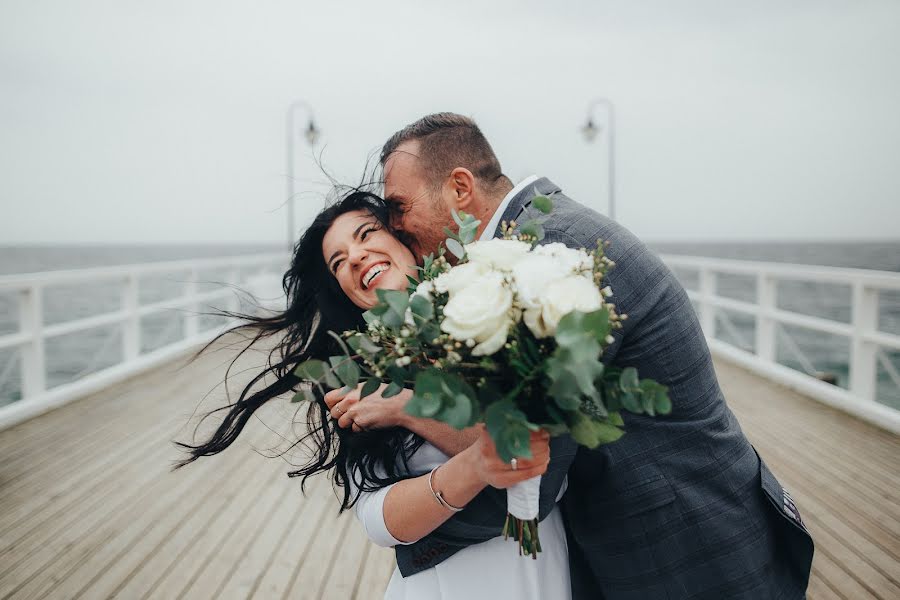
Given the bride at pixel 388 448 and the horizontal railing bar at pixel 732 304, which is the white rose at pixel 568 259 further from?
the horizontal railing bar at pixel 732 304

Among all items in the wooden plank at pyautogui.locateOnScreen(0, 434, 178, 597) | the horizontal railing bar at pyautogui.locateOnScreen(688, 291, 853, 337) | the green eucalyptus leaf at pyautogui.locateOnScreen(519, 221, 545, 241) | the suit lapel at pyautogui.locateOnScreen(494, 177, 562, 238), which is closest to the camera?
the green eucalyptus leaf at pyautogui.locateOnScreen(519, 221, 545, 241)

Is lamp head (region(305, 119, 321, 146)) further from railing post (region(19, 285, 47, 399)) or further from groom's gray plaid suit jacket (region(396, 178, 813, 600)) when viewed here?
groom's gray plaid suit jacket (region(396, 178, 813, 600))

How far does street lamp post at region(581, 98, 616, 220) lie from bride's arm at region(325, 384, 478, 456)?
1247cm

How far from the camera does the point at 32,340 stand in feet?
15.7

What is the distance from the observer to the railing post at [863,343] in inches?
174

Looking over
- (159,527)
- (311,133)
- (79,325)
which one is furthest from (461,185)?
(311,133)

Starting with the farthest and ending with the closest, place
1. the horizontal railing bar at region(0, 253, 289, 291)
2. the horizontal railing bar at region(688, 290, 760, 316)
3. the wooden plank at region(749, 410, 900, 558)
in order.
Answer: the horizontal railing bar at region(688, 290, 760, 316) → the horizontal railing bar at region(0, 253, 289, 291) → the wooden plank at region(749, 410, 900, 558)

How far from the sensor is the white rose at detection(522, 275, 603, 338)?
0.74m

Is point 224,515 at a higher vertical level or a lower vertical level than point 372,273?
→ lower

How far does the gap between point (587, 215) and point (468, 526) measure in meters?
0.75

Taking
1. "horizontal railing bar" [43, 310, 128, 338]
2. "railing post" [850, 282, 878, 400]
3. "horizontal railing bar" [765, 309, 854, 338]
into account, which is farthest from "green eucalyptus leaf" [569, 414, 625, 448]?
"horizontal railing bar" [43, 310, 128, 338]

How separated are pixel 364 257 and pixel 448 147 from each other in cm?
63

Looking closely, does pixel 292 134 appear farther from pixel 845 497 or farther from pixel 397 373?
pixel 397 373

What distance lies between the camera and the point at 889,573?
2494 millimetres
